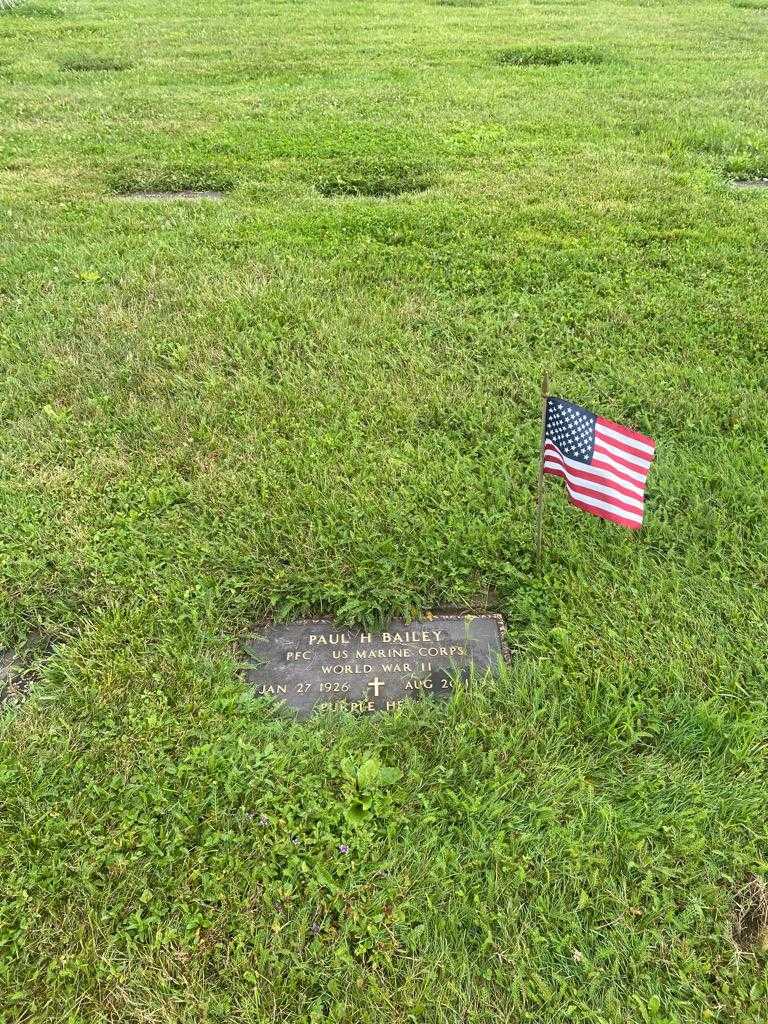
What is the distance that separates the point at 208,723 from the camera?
2.50 meters

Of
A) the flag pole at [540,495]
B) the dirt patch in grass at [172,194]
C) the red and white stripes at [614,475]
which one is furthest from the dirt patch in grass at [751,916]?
the dirt patch in grass at [172,194]

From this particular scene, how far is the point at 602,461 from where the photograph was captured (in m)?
2.59

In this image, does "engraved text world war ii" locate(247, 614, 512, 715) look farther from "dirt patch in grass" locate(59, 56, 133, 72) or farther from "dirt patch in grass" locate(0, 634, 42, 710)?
"dirt patch in grass" locate(59, 56, 133, 72)

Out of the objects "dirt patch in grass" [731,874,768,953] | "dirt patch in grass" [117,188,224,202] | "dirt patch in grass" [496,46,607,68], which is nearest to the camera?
"dirt patch in grass" [731,874,768,953]

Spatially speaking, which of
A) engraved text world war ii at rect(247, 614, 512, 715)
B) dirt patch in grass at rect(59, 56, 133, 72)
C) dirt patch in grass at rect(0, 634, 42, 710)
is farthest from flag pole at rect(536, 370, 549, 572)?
dirt patch in grass at rect(59, 56, 133, 72)

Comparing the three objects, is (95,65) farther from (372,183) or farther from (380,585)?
(380,585)

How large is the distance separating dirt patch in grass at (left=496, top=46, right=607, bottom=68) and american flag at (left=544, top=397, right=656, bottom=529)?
9865 mm

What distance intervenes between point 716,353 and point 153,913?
3.98 metres

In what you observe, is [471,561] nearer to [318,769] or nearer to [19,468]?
[318,769]

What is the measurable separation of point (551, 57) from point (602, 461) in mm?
10264

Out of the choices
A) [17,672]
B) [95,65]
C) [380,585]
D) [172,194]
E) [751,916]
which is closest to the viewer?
[751,916]

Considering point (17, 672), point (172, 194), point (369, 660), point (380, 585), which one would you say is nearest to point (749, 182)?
point (172, 194)

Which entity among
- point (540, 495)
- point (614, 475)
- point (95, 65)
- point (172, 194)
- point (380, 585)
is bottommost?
point (380, 585)

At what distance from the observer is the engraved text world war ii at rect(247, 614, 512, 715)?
2619 mm
